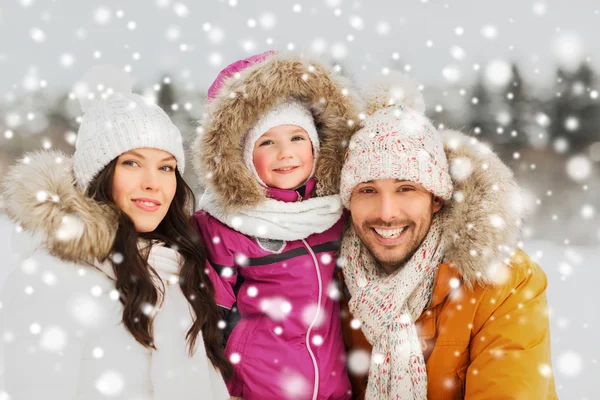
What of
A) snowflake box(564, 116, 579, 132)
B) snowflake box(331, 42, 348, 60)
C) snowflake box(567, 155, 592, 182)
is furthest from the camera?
snowflake box(564, 116, 579, 132)

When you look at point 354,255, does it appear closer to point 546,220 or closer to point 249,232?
point 249,232

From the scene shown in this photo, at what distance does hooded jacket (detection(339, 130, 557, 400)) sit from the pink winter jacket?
1.67 feet

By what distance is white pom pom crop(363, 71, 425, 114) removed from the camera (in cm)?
281

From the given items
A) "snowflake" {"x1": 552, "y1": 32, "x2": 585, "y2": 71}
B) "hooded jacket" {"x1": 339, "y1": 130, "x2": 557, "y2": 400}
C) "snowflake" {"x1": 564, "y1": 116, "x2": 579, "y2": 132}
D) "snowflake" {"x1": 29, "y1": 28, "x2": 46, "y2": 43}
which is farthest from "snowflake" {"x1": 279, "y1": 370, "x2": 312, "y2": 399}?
"snowflake" {"x1": 552, "y1": 32, "x2": 585, "y2": 71}

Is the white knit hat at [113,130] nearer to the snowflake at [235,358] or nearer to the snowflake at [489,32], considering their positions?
the snowflake at [235,358]

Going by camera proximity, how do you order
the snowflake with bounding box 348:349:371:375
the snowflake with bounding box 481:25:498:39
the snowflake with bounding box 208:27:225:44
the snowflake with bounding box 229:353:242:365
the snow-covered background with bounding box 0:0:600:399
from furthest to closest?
1. the snowflake with bounding box 208:27:225:44
2. the snowflake with bounding box 481:25:498:39
3. the snow-covered background with bounding box 0:0:600:399
4. the snowflake with bounding box 348:349:371:375
5. the snowflake with bounding box 229:353:242:365

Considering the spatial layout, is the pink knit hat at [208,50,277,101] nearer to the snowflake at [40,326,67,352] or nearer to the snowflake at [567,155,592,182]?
the snowflake at [40,326,67,352]

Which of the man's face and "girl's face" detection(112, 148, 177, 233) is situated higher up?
"girl's face" detection(112, 148, 177, 233)

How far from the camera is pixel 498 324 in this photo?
8.11 ft

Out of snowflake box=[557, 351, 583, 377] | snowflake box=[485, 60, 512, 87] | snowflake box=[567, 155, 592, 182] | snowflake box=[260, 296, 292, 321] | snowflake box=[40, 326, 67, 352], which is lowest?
snowflake box=[557, 351, 583, 377]

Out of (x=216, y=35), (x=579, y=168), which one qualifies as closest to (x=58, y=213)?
(x=579, y=168)

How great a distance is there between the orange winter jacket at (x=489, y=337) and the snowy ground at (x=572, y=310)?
1949 millimetres

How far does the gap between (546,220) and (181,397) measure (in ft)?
29.3

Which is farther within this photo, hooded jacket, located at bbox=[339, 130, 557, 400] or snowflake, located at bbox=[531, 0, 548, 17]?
snowflake, located at bbox=[531, 0, 548, 17]
